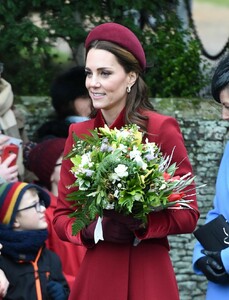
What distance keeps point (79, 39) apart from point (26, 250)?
8.29 feet

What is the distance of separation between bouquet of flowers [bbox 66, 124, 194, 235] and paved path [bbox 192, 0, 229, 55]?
55.8 ft

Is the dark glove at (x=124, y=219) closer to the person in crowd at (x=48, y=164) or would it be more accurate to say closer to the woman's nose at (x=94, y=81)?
the woman's nose at (x=94, y=81)

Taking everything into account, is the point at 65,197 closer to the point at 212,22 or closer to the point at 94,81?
the point at 94,81

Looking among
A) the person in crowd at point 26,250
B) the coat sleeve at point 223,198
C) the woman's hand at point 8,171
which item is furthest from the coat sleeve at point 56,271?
the coat sleeve at point 223,198

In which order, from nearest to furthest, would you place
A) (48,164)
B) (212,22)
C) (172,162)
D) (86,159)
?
(86,159), (172,162), (48,164), (212,22)

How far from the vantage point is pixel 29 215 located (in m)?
6.40

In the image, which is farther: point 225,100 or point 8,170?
point 8,170

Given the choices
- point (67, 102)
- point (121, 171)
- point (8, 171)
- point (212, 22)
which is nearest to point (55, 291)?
point (8, 171)

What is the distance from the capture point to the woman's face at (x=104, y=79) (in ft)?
17.4

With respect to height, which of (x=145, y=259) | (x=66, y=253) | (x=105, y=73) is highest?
(x=105, y=73)

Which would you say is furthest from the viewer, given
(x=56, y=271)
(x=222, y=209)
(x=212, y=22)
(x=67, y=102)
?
(x=212, y=22)

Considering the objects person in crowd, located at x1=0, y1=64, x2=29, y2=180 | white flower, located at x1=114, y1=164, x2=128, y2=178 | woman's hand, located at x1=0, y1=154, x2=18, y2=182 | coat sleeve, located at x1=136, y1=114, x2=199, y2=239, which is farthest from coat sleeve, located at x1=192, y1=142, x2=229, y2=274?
person in crowd, located at x1=0, y1=64, x2=29, y2=180

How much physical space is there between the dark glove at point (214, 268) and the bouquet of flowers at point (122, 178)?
508 mm

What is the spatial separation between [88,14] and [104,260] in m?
3.43
